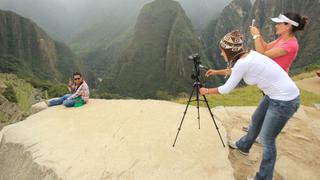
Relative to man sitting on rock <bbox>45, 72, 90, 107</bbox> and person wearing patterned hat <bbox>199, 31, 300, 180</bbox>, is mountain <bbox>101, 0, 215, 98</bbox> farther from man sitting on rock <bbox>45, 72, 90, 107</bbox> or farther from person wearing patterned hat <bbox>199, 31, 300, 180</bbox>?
person wearing patterned hat <bbox>199, 31, 300, 180</bbox>

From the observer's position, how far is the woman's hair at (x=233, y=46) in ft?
13.8

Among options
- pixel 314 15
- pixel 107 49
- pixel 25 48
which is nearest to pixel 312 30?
pixel 314 15

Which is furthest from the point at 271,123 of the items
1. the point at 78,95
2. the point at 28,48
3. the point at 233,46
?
the point at 28,48

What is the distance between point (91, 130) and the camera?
6.82 m

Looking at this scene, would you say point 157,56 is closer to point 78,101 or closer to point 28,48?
point 28,48

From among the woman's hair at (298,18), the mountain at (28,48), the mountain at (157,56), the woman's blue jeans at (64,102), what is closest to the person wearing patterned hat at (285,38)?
the woman's hair at (298,18)

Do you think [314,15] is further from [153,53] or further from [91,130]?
[91,130]

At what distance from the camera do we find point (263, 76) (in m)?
4.12

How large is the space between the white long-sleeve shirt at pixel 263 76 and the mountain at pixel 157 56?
3533 inches

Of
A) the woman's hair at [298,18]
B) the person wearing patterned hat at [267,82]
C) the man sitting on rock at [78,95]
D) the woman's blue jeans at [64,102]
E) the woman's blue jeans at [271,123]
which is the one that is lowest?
the woman's blue jeans at [64,102]

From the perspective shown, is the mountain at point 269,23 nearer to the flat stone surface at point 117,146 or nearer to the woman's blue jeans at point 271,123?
the flat stone surface at point 117,146

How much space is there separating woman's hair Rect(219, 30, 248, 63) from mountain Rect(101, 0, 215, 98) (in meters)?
89.6

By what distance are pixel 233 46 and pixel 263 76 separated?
1.90 feet

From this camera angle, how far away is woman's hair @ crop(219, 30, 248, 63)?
4219 millimetres
